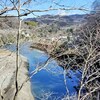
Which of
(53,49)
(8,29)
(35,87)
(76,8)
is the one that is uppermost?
(76,8)

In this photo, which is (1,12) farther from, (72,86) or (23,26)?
(72,86)

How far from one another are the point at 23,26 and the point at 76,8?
1.88 metres

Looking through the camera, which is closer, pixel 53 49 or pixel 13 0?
pixel 13 0

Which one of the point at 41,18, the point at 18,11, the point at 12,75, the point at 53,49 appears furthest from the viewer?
the point at 12,75

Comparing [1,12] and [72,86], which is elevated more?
[1,12]

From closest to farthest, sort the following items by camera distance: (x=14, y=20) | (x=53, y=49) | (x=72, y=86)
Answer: (x=14, y=20)
(x=53, y=49)
(x=72, y=86)

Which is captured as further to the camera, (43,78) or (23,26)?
(43,78)

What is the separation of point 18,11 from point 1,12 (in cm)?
47

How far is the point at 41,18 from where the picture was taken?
5.27 metres

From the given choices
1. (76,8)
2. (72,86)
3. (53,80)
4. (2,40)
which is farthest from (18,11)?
(53,80)

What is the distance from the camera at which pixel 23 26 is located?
20.5 feet

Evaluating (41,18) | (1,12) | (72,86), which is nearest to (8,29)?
(41,18)

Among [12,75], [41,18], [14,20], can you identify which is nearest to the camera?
[41,18]

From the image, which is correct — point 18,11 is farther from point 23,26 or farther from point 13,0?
point 23,26
